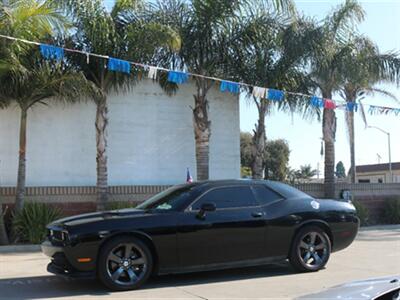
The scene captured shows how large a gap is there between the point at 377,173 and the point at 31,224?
48.8 m

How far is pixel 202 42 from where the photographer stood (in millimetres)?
16109

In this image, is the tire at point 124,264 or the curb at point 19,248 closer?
the tire at point 124,264

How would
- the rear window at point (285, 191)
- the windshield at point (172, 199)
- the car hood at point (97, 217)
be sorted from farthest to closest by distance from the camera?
the rear window at point (285, 191) < the windshield at point (172, 199) < the car hood at point (97, 217)

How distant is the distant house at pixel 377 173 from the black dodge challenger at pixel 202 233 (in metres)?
46.5

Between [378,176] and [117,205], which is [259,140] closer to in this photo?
[117,205]

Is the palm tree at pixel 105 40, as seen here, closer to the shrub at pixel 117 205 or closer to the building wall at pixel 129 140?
the shrub at pixel 117 205

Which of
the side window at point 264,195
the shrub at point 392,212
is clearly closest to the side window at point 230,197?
the side window at point 264,195

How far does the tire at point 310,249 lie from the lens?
890 centimetres

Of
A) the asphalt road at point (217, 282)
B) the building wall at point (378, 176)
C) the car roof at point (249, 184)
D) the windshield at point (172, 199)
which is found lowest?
the asphalt road at point (217, 282)

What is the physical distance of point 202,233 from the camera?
822cm

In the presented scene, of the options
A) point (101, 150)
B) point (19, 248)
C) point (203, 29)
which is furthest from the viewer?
point (203, 29)

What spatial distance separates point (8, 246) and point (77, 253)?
21.0 ft

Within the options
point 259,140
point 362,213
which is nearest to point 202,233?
point 259,140

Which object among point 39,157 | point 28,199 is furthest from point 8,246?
point 39,157
